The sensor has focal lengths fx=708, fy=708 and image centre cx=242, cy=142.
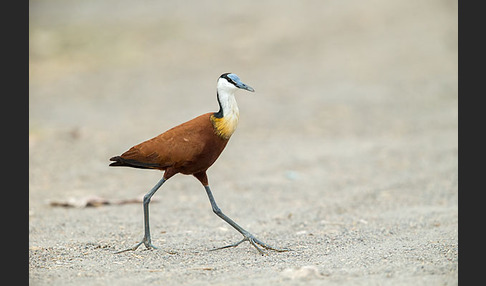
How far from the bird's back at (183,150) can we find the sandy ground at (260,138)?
785 mm

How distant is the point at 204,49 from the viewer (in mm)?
19188

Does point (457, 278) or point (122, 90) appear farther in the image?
point (122, 90)

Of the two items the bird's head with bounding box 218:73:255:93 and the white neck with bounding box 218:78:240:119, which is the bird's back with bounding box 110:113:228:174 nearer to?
the white neck with bounding box 218:78:240:119

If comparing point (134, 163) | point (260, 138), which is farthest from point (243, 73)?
point (134, 163)

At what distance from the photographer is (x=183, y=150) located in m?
6.00

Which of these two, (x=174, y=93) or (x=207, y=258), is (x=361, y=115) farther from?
(x=207, y=258)

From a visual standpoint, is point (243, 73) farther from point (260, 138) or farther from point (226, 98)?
point (226, 98)

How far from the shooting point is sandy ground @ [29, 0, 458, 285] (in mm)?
5898

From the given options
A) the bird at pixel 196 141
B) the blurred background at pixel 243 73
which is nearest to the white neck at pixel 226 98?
the bird at pixel 196 141

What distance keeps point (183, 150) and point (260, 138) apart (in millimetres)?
7108

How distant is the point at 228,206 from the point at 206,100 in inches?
268

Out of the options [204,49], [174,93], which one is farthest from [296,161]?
[204,49]

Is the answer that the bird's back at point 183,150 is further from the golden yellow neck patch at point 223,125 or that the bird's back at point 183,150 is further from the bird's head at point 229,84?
the bird's head at point 229,84

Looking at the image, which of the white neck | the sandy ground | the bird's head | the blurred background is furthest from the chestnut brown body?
the blurred background
